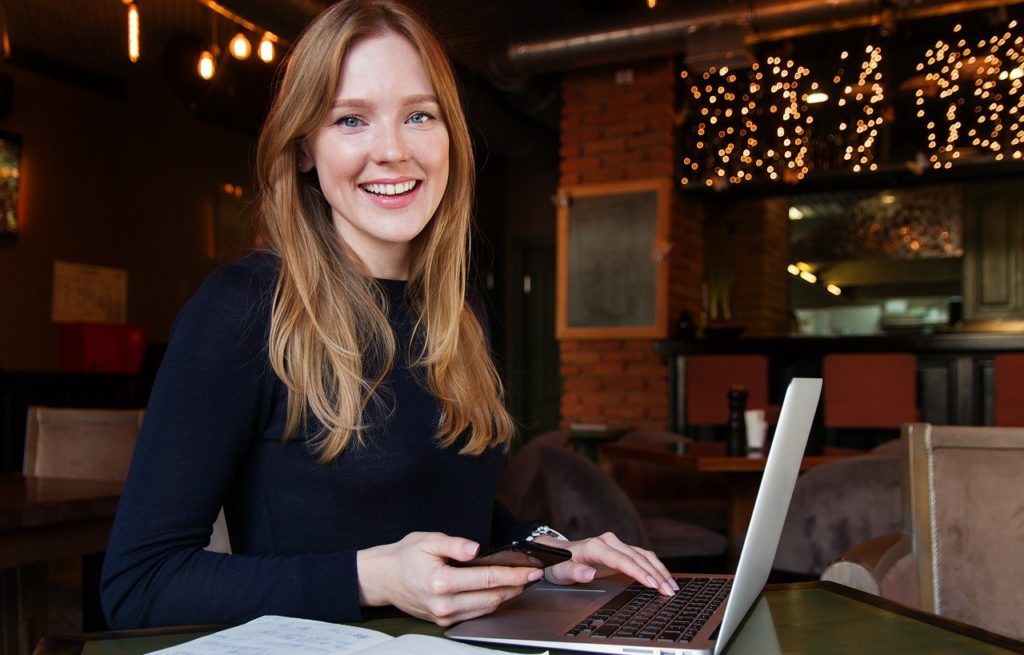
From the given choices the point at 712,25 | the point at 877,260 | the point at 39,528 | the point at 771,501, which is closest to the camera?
the point at 771,501

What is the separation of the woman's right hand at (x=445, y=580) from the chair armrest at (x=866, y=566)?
2.13 feet

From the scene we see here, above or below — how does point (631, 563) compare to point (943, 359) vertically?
below

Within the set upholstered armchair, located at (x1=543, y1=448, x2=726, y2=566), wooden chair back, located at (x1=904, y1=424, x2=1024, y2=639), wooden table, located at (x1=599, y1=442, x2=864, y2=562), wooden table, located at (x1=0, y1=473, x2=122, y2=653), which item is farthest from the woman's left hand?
wooden table, located at (x1=599, y1=442, x2=864, y2=562)

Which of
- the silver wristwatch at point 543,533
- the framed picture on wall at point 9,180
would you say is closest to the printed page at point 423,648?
the silver wristwatch at point 543,533

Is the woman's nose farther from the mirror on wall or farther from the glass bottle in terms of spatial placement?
the mirror on wall

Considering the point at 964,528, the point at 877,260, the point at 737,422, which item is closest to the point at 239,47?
the point at 737,422

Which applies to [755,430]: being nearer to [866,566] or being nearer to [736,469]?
[736,469]

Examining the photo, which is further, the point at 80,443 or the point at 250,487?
the point at 80,443

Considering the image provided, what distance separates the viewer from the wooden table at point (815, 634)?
2.79 feet

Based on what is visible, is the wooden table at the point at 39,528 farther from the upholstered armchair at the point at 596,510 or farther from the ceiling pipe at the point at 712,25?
the ceiling pipe at the point at 712,25

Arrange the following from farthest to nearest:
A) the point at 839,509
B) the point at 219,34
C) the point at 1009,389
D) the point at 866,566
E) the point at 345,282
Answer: the point at 219,34 → the point at 1009,389 → the point at 839,509 → the point at 866,566 → the point at 345,282

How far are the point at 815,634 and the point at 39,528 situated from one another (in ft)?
6.04

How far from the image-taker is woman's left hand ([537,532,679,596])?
3.55 feet

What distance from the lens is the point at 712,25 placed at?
17.9 ft
